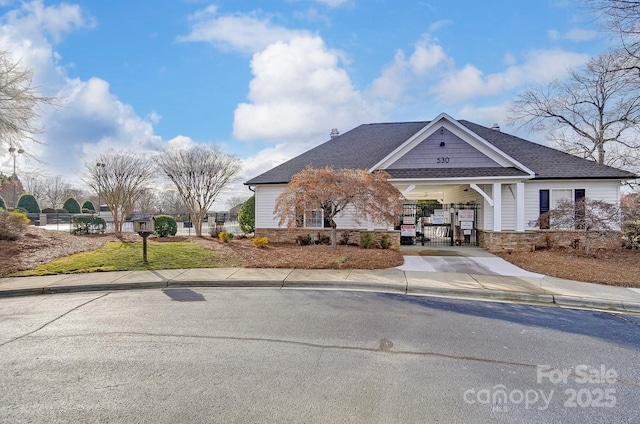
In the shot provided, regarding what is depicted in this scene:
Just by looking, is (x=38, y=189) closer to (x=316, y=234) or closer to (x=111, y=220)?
(x=111, y=220)

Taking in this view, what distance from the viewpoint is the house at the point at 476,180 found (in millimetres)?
13320

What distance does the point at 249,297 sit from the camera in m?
6.72

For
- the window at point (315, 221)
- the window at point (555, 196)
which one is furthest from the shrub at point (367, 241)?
the window at point (555, 196)

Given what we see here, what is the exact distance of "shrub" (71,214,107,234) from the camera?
17.8 meters

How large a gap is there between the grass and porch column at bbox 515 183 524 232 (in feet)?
39.6

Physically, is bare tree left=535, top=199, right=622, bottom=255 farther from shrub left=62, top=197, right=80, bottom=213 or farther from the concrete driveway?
shrub left=62, top=197, right=80, bottom=213

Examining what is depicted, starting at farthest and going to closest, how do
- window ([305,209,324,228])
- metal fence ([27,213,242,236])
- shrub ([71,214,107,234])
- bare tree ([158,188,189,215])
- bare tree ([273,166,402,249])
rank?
bare tree ([158,188,189,215]), metal fence ([27,213,242,236]), shrub ([71,214,107,234]), window ([305,209,324,228]), bare tree ([273,166,402,249])

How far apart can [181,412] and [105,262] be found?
918 cm

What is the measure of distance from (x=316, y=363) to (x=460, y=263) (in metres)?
8.44

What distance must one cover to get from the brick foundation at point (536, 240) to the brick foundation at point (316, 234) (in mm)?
4356

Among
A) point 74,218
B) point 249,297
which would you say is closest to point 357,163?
point 249,297

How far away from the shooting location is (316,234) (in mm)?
14914

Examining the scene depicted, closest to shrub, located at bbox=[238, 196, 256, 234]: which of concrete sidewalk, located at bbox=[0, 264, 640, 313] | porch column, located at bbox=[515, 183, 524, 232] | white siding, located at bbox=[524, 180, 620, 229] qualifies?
concrete sidewalk, located at bbox=[0, 264, 640, 313]

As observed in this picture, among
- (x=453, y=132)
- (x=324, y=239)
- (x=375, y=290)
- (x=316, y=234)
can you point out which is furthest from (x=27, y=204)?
(x=453, y=132)
